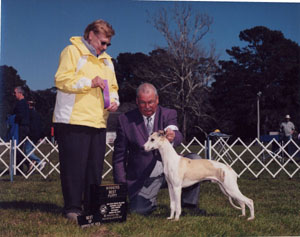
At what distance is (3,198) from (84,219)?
172cm

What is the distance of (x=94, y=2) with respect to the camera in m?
3.80

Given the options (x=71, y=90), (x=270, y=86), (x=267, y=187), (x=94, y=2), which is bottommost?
(x=267, y=187)

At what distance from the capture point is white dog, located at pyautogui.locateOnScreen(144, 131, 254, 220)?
10.3 ft

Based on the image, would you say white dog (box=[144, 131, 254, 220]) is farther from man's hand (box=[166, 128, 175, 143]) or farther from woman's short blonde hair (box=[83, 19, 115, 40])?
woman's short blonde hair (box=[83, 19, 115, 40])

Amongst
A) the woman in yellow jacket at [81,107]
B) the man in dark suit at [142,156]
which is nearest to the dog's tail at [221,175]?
the man in dark suit at [142,156]

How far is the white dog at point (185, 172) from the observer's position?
3.13 meters

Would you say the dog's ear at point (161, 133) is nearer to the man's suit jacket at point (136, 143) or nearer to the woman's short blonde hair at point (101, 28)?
the man's suit jacket at point (136, 143)

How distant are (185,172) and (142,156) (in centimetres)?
55

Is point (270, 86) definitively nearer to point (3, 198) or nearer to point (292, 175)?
point (292, 175)

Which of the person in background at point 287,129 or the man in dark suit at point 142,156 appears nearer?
the man in dark suit at point 142,156

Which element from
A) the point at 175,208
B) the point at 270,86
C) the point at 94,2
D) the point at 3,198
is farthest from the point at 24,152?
the point at 270,86

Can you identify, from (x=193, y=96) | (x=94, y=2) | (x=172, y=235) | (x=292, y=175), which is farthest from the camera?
(x=193, y=96)

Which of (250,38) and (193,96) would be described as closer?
(250,38)

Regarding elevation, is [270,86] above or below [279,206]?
above
